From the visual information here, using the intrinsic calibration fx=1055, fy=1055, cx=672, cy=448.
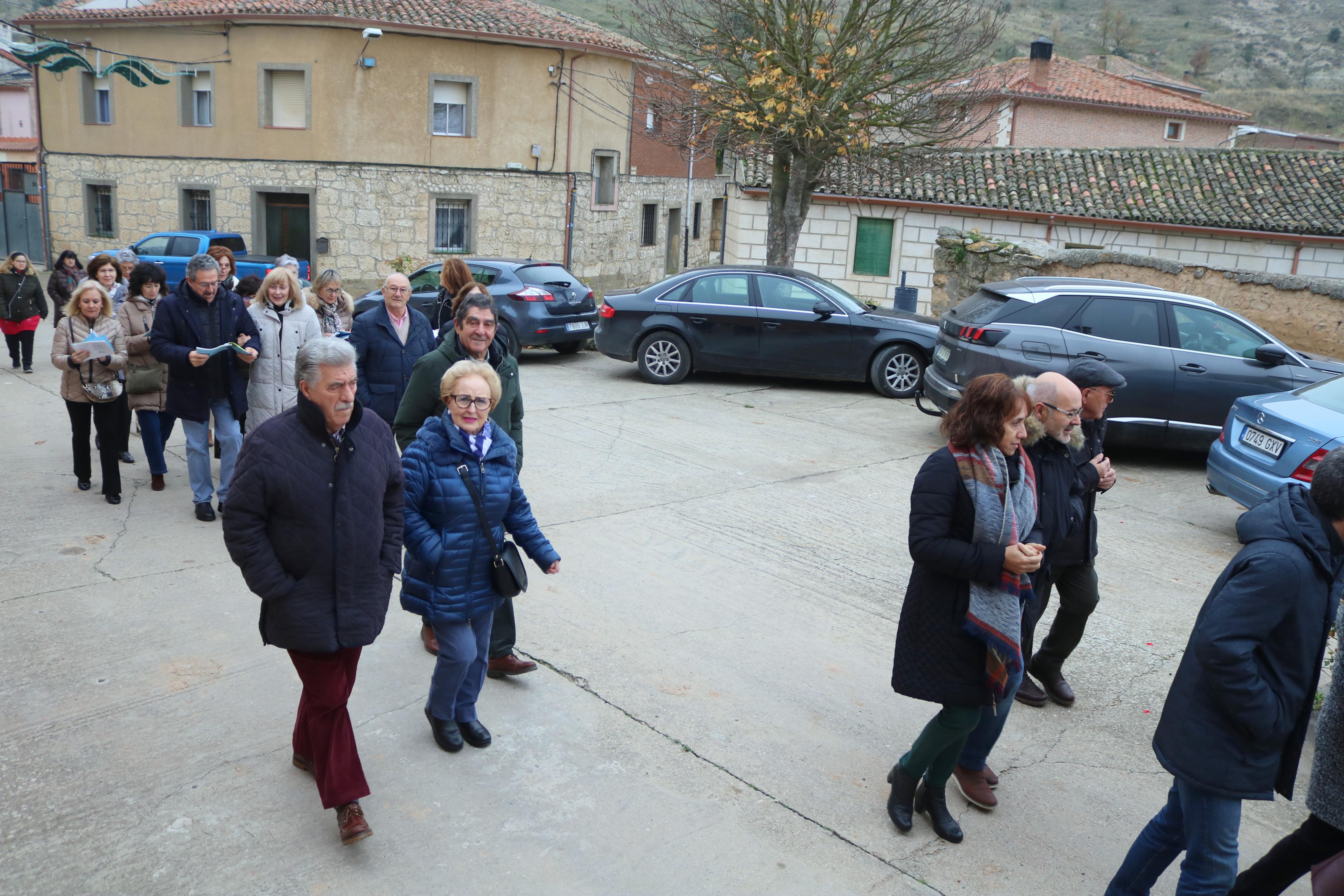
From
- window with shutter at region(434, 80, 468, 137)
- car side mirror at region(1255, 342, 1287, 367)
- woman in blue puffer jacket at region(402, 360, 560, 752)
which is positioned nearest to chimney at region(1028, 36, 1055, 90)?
window with shutter at region(434, 80, 468, 137)

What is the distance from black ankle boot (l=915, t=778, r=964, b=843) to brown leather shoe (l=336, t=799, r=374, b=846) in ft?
6.61

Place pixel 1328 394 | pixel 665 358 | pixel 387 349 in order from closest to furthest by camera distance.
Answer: pixel 387 349 < pixel 1328 394 < pixel 665 358

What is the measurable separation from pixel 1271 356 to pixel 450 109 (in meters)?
20.6

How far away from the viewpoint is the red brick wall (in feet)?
124

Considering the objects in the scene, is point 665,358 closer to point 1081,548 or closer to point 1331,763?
point 1081,548

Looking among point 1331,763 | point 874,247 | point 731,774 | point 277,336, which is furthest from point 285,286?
point 874,247

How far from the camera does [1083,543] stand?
472 cm

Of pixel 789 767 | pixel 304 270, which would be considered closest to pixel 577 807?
pixel 789 767

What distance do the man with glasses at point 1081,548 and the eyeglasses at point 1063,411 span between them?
0.31m

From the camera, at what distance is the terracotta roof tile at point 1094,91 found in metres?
37.0

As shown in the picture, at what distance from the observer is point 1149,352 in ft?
32.3

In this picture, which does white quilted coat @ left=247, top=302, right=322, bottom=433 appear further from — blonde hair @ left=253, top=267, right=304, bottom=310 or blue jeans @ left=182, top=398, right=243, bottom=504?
blue jeans @ left=182, top=398, right=243, bottom=504

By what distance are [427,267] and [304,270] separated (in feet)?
33.6

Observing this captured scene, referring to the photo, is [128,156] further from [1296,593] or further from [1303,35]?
[1303,35]
